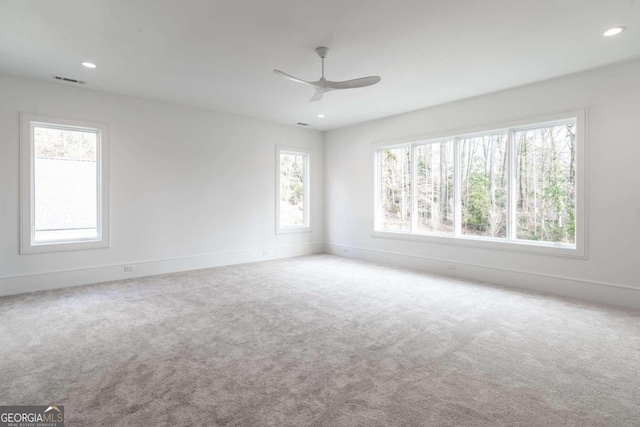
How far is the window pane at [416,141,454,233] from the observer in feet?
19.6

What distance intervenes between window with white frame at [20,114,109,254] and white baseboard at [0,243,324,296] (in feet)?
1.22

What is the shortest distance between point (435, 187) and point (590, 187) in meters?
2.27

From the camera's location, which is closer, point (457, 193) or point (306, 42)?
point (306, 42)

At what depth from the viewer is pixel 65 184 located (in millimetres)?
5059

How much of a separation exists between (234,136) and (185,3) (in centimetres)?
387

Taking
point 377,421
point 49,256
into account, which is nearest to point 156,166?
point 49,256

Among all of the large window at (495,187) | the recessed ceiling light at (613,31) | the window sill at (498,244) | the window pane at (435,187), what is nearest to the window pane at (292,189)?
the large window at (495,187)

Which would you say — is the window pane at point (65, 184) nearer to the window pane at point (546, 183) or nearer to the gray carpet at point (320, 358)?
the gray carpet at point (320, 358)

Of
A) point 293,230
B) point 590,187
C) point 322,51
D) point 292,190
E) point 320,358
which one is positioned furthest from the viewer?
point 292,190

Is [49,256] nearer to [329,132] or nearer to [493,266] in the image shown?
[329,132]

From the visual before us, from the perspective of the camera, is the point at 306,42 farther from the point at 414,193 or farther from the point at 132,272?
the point at 132,272

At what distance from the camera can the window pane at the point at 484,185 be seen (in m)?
5.30

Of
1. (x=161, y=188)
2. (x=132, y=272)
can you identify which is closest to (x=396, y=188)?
(x=161, y=188)

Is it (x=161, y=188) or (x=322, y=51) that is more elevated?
(x=322, y=51)
